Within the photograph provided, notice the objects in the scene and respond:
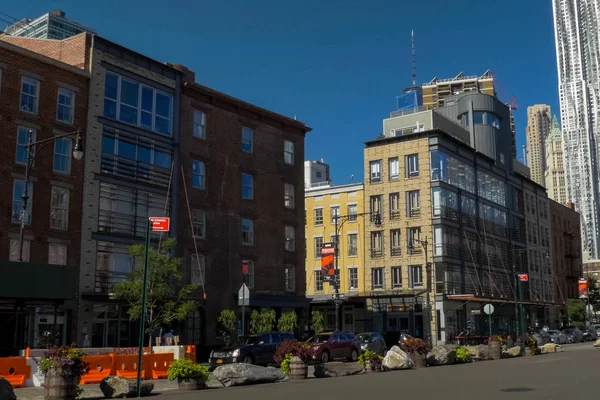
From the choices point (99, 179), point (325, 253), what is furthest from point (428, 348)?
point (99, 179)

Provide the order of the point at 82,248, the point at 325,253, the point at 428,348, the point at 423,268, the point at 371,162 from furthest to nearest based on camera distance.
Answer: the point at 371,162 → the point at 423,268 → the point at 325,253 → the point at 82,248 → the point at 428,348

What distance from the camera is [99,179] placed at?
36938 mm

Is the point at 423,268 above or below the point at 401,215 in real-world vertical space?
below

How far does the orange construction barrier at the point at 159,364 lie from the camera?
1035 inches

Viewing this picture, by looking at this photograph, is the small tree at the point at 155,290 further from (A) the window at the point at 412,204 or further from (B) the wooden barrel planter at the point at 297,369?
(A) the window at the point at 412,204

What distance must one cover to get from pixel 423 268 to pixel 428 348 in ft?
95.6

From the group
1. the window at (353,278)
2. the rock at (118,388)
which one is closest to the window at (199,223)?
the rock at (118,388)

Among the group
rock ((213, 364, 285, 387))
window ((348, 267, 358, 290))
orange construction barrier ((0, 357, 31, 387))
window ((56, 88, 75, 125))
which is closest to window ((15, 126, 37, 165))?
window ((56, 88, 75, 125))

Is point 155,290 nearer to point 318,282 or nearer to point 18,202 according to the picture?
point 18,202

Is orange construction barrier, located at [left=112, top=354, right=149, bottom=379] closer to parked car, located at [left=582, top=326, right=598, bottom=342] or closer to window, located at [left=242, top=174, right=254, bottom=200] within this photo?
window, located at [left=242, top=174, right=254, bottom=200]

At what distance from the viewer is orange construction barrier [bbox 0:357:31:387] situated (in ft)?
72.8

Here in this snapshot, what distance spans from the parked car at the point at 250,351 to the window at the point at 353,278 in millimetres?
33864

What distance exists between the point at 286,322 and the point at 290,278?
6030 mm

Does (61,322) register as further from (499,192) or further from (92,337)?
(499,192)
